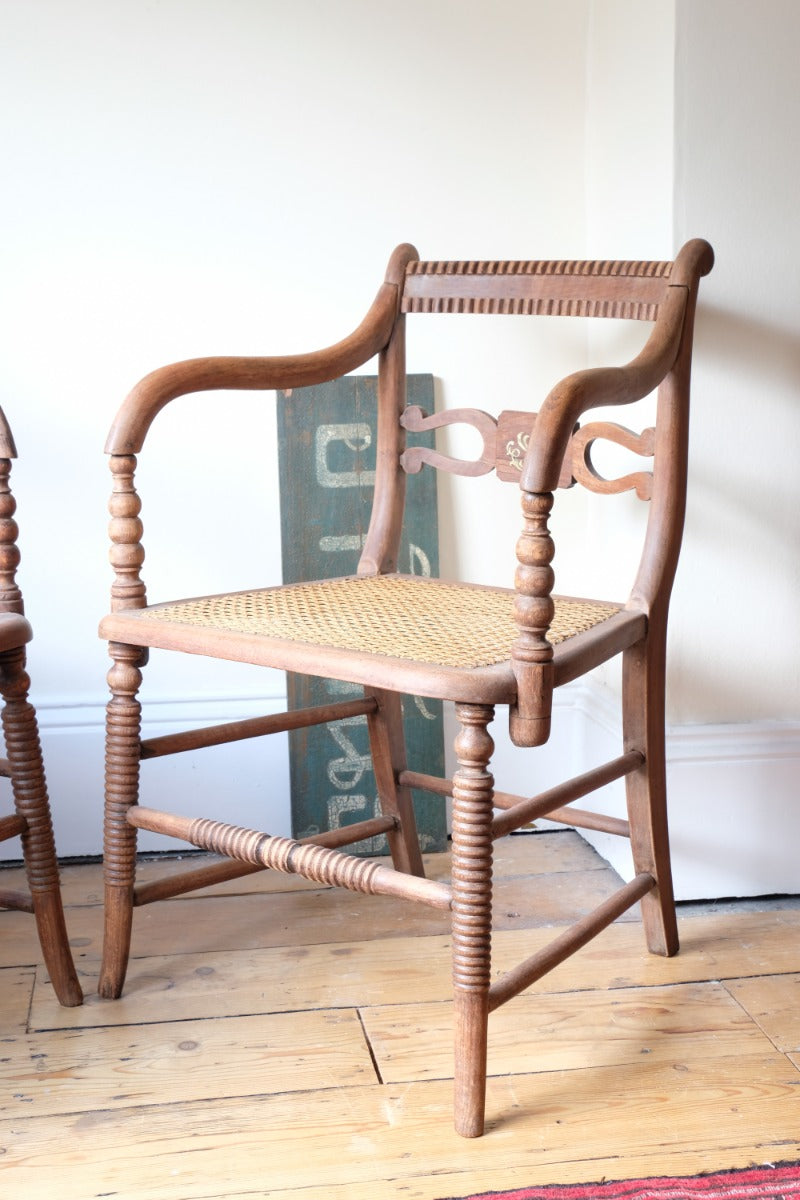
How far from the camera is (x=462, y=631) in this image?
1247 millimetres

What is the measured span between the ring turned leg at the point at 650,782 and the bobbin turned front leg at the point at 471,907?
0.35 m

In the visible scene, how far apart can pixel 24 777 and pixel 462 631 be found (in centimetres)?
50

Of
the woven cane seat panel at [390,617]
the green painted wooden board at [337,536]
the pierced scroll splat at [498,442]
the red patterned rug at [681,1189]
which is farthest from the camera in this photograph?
Result: the green painted wooden board at [337,536]

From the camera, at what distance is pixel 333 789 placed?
1817 millimetres

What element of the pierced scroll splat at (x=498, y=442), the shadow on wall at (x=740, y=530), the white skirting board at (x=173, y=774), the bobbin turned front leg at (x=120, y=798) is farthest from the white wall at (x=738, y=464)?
the bobbin turned front leg at (x=120, y=798)

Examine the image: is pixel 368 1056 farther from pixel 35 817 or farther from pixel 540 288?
pixel 540 288

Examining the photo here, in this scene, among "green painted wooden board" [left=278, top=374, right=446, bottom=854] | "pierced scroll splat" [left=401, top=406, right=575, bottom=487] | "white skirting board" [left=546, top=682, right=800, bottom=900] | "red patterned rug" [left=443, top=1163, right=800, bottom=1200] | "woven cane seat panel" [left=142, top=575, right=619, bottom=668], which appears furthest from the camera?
"green painted wooden board" [left=278, top=374, right=446, bottom=854]

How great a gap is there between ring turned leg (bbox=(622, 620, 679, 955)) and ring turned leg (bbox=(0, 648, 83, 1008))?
66 centimetres

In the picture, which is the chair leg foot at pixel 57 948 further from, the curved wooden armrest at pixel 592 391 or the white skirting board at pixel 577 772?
the curved wooden armrest at pixel 592 391

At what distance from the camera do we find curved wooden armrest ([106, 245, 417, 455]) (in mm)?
1269

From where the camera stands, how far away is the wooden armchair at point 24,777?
4.25 ft

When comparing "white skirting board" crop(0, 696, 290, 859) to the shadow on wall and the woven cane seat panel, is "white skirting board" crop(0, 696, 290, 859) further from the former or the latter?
the shadow on wall

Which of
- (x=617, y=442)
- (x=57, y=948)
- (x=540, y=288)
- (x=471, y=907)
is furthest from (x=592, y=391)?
(x=57, y=948)

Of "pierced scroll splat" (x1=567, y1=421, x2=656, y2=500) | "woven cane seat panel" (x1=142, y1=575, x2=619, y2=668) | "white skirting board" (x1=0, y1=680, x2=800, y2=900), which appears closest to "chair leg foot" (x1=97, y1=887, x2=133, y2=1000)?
"woven cane seat panel" (x1=142, y1=575, x2=619, y2=668)
